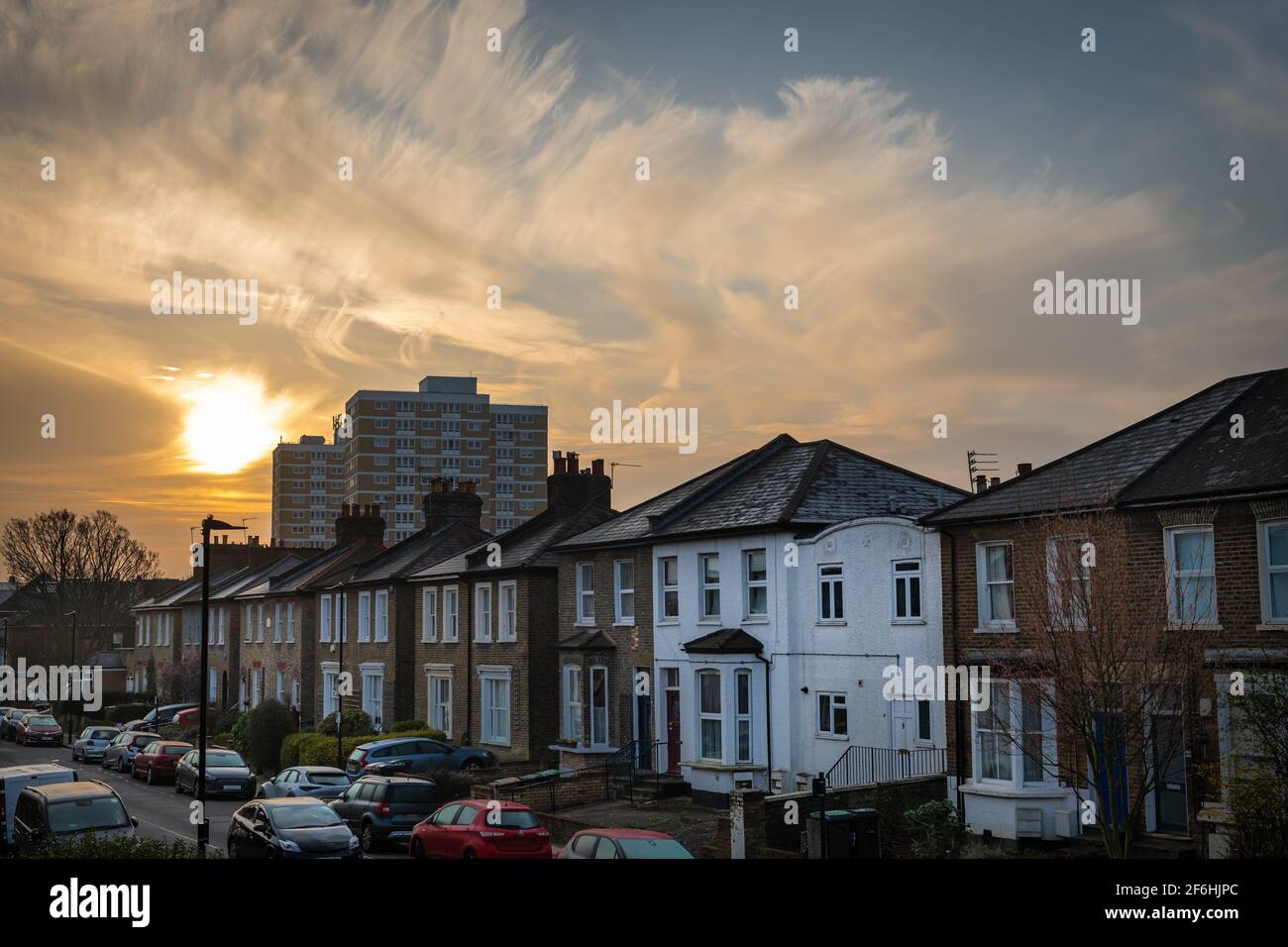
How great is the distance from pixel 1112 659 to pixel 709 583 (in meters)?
16.3

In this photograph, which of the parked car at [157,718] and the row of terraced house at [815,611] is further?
the parked car at [157,718]

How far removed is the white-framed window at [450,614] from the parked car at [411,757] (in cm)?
844

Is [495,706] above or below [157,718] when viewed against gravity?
above

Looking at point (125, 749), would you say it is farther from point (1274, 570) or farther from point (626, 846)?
point (1274, 570)

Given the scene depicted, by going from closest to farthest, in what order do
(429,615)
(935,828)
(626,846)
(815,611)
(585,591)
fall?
(626,846)
(935,828)
(815,611)
(585,591)
(429,615)

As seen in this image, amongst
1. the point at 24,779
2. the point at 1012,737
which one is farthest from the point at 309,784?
the point at 1012,737

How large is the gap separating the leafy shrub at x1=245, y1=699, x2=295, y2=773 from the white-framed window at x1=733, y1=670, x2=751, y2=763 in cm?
2546

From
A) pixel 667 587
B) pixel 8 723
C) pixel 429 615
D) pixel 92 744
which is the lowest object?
pixel 8 723

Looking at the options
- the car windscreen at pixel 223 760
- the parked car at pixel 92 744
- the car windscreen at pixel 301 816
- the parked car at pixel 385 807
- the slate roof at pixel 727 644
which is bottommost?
the parked car at pixel 92 744

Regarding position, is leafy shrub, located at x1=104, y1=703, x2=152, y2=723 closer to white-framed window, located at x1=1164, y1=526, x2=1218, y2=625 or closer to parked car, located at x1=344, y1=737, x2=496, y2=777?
parked car, located at x1=344, y1=737, x2=496, y2=777

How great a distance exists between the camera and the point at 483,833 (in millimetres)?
23328

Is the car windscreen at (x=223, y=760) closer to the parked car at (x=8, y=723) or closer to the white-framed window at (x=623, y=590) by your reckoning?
the white-framed window at (x=623, y=590)

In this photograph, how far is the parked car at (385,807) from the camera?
28516 millimetres

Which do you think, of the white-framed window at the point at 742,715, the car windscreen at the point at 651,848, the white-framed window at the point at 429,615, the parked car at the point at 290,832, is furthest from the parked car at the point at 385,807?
the white-framed window at the point at 429,615
